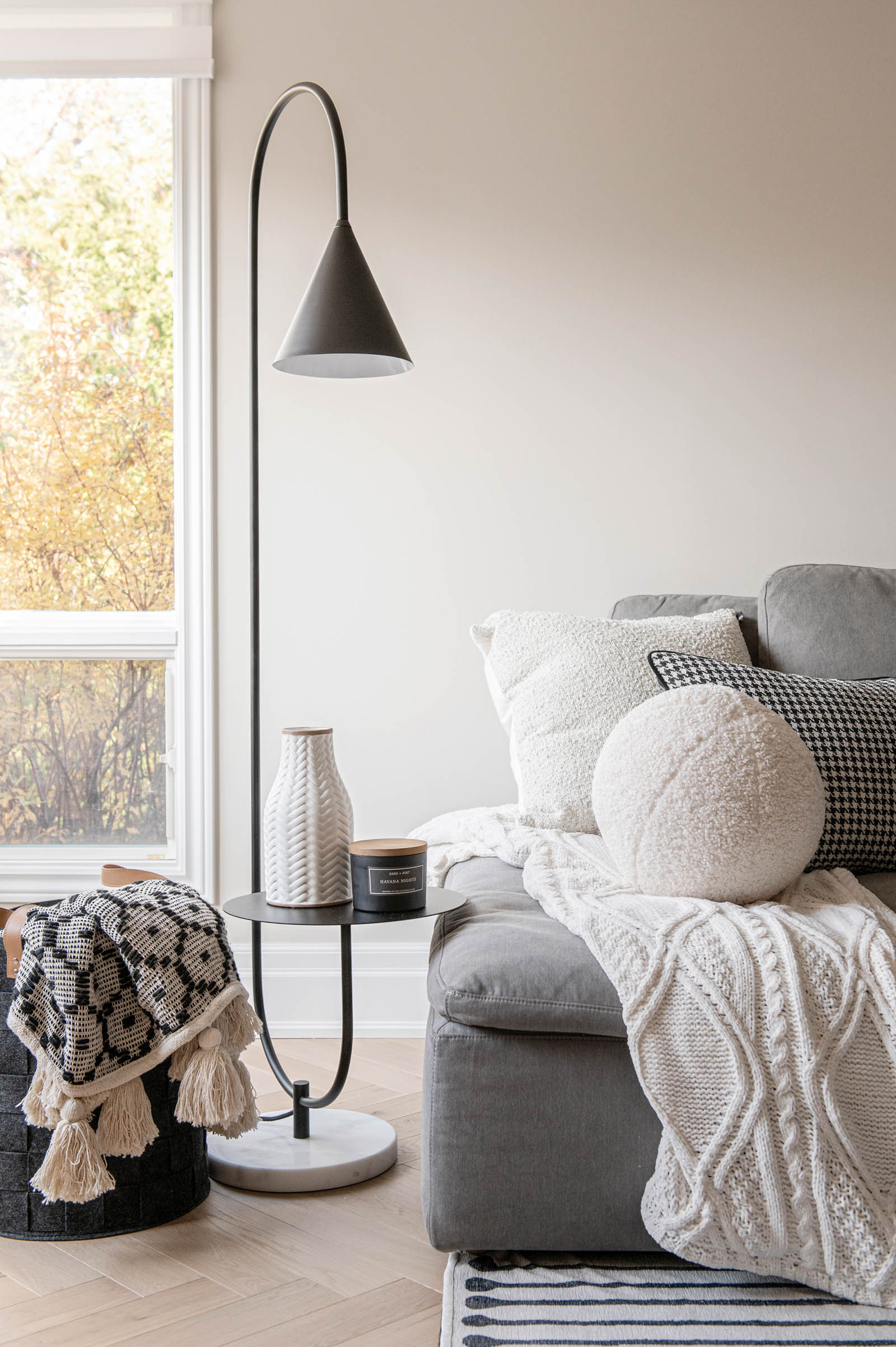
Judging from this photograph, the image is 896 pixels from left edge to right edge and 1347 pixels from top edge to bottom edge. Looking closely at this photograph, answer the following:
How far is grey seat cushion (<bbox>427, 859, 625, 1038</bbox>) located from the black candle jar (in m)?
0.17

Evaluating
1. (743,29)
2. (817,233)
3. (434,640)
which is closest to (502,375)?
(434,640)

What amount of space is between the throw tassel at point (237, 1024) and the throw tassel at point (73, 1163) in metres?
0.20

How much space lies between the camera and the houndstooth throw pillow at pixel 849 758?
1.75 meters

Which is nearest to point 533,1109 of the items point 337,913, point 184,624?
point 337,913

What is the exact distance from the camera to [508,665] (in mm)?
2104

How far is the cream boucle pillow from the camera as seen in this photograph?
6.38ft

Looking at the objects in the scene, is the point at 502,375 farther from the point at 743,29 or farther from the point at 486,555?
the point at 743,29

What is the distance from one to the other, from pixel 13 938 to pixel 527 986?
28.2 inches

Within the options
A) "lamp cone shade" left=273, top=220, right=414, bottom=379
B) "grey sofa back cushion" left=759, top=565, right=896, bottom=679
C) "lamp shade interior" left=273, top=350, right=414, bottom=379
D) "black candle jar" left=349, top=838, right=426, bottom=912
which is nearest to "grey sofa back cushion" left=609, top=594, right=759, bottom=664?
"grey sofa back cushion" left=759, top=565, right=896, bottom=679

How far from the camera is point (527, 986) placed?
1.31m

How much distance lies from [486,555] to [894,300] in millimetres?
1109

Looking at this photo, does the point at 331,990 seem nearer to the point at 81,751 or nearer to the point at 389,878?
the point at 81,751

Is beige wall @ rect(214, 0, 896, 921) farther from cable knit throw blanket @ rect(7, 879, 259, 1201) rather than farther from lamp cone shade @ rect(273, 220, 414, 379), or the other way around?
cable knit throw blanket @ rect(7, 879, 259, 1201)

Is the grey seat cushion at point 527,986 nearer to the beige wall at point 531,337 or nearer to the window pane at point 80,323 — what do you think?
the beige wall at point 531,337
